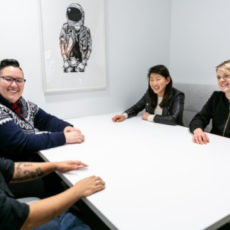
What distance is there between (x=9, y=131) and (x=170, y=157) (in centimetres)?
87

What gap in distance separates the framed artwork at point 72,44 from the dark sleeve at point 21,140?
27.6 inches

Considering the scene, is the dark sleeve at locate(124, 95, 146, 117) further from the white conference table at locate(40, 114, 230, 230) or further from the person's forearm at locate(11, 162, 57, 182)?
the person's forearm at locate(11, 162, 57, 182)

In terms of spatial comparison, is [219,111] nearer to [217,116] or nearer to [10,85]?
[217,116]

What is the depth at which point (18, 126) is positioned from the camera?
4.67ft

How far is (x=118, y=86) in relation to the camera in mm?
2434

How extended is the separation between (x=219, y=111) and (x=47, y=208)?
1.44 metres

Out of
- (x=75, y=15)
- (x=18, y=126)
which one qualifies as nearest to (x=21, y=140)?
(x=18, y=126)

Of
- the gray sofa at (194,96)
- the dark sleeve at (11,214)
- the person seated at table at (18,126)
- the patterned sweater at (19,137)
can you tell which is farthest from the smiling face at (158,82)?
the dark sleeve at (11,214)

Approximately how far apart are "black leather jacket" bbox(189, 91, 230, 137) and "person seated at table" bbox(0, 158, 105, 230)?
1.00 meters

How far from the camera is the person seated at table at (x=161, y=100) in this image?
2058 mm

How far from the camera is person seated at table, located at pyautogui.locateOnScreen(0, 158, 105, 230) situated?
707mm

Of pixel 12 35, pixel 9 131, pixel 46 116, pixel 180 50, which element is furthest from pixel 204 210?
pixel 180 50

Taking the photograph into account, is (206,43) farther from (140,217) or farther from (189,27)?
(140,217)

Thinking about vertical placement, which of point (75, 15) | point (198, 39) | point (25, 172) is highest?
point (75, 15)
